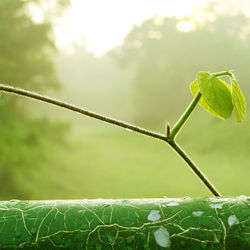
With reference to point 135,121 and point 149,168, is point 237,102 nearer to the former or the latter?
point 149,168

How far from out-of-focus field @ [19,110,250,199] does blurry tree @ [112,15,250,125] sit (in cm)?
96

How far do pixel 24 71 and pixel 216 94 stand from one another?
17.2ft

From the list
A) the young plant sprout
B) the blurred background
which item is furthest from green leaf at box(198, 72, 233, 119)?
the blurred background

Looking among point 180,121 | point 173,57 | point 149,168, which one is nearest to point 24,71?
point 149,168

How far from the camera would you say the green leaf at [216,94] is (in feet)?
0.77

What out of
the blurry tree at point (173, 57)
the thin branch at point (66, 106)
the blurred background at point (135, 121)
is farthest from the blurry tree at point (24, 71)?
the thin branch at point (66, 106)

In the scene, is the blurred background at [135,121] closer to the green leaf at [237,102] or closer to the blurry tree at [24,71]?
the blurry tree at [24,71]

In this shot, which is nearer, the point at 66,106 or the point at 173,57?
the point at 66,106

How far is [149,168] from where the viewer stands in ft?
21.2

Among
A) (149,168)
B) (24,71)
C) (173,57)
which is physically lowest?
(149,168)

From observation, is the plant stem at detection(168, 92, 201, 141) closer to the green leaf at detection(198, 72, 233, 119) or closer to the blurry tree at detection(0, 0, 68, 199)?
the green leaf at detection(198, 72, 233, 119)

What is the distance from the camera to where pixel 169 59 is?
8.37 metres

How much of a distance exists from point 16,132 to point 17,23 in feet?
6.06

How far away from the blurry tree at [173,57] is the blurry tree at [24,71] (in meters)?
3.39
